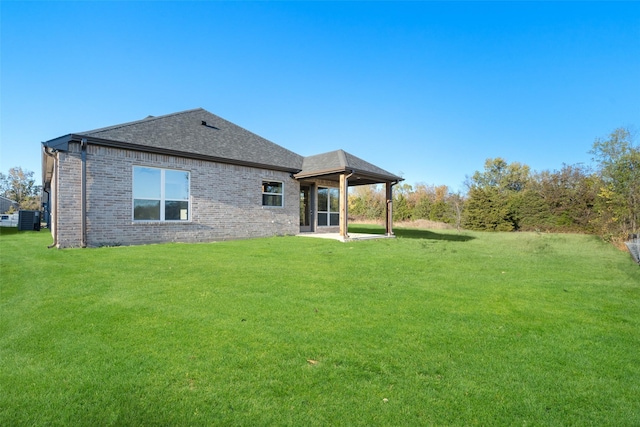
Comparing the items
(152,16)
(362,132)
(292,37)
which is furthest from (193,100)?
(362,132)

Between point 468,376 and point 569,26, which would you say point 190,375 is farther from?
point 569,26

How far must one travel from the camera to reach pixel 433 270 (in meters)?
6.88

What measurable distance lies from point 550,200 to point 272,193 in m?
21.4

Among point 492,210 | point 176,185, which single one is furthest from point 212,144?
point 492,210

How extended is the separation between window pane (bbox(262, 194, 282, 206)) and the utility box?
1472 centimetres

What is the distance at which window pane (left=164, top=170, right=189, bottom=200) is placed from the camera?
36.3ft

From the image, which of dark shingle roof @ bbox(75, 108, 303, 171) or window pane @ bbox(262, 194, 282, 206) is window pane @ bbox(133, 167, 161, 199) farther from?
window pane @ bbox(262, 194, 282, 206)

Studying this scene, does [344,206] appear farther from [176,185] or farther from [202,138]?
[202,138]

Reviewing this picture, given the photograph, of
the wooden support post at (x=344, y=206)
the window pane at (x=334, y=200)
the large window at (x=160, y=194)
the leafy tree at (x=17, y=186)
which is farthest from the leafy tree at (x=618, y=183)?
the leafy tree at (x=17, y=186)

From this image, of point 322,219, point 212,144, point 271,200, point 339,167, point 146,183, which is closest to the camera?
point 146,183

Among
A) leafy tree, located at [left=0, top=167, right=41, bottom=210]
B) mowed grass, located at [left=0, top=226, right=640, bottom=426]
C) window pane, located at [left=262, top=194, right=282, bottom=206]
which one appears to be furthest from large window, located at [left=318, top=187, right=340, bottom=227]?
leafy tree, located at [left=0, top=167, right=41, bottom=210]

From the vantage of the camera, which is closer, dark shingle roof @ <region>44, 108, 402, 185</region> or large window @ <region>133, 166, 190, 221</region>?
dark shingle roof @ <region>44, 108, 402, 185</region>

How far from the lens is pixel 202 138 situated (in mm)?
12812

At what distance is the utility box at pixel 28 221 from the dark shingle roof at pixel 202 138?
448 inches
